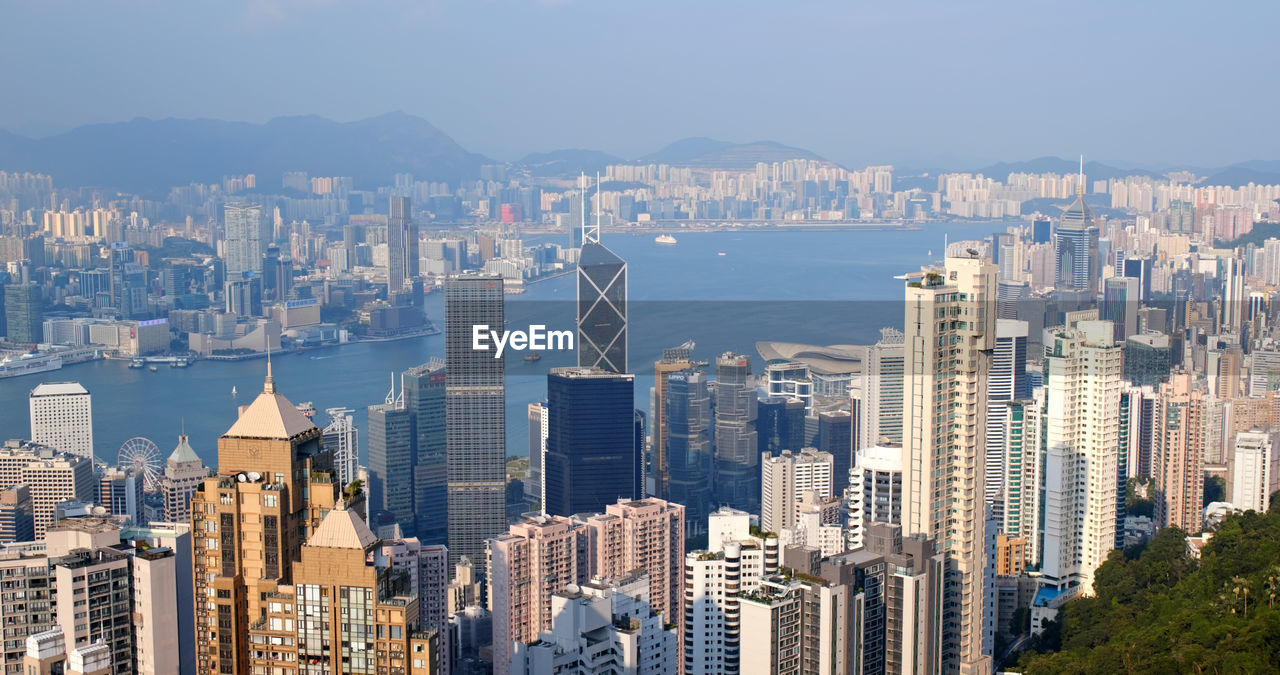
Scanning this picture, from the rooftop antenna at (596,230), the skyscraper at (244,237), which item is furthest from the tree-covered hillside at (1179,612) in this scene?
the skyscraper at (244,237)

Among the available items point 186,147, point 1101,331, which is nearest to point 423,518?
point 1101,331

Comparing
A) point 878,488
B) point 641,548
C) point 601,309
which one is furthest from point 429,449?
point 878,488

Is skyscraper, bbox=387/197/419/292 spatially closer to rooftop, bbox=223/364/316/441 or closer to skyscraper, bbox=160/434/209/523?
skyscraper, bbox=160/434/209/523

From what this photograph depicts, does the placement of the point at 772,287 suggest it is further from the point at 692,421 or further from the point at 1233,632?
the point at 1233,632

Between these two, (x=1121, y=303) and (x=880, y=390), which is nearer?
(x=880, y=390)

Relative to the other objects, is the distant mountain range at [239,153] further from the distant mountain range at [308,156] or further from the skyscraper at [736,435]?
the skyscraper at [736,435]

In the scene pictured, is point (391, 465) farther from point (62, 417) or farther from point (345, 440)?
point (62, 417)

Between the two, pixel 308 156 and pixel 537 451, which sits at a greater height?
pixel 308 156
